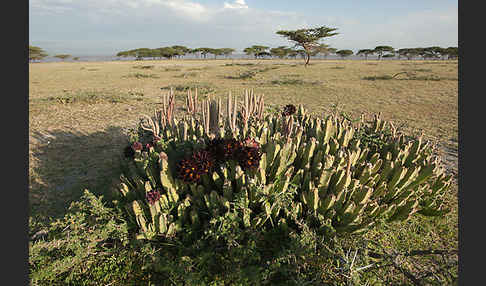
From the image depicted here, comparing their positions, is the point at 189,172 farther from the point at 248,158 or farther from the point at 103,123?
the point at 103,123

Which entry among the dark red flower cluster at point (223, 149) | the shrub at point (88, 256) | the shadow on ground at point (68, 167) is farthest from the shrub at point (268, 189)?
the shadow on ground at point (68, 167)

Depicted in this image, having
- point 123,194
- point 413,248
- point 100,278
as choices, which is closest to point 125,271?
point 100,278

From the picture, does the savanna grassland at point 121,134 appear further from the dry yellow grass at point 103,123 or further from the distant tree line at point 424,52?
the distant tree line at point 424,52

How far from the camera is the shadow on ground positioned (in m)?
3.35

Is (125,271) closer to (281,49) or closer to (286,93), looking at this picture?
(286,93)

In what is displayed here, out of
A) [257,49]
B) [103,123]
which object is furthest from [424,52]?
[103,123]

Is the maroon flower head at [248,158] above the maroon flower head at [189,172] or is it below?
above

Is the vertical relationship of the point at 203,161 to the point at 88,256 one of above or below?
above

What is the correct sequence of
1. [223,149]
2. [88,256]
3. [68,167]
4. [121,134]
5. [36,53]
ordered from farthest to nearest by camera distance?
[36,53] < [121,134] < [68,167] < [223,149] < [88,256]

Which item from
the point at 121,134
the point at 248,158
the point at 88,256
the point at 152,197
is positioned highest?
the point at 121,134

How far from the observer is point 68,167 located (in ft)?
14.3

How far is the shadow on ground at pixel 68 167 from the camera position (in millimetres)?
3354

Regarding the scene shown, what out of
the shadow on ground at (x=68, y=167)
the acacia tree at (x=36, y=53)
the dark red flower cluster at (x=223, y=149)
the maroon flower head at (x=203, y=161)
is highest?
the acacia tree at (x=36, y=53)

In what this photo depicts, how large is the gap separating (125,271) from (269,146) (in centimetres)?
188
